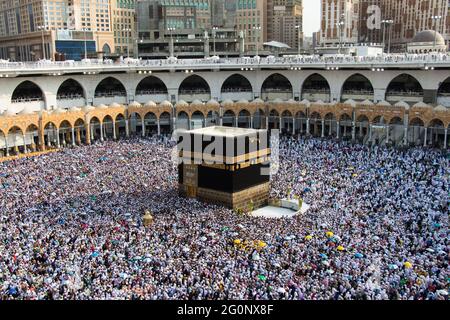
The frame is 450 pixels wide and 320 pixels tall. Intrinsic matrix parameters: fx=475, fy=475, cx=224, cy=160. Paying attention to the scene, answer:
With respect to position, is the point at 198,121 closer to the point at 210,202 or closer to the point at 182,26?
the point at 210,202

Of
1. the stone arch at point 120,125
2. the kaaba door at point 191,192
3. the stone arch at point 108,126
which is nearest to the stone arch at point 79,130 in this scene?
the stone arch at point 108,126

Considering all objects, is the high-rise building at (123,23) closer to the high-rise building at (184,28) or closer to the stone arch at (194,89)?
the high-rise building at (184,28)

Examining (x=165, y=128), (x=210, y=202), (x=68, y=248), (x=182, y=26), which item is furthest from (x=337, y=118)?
(x=182, y=26)

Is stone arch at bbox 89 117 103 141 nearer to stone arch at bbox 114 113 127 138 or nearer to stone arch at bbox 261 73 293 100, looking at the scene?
stone arch at bbox 114 113 127 138

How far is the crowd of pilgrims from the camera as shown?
14.2 meters

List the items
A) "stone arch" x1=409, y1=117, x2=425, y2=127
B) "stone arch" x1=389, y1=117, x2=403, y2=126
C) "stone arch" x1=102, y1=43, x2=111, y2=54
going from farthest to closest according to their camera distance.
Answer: "stone arch" x1=102, y1=43, x2=111, y2=54 → "stone arch" x1=389, y1=117, x2=403, y2=126 → "stone arch" x1=409, y1=117, x2=425, y2=127

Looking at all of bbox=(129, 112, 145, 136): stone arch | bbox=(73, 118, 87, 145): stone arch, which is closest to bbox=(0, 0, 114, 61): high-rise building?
bbox=(129, 112, 145, 136): stone arch

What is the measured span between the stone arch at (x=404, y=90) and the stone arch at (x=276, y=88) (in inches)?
392

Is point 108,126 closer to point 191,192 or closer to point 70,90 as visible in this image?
point 70,90

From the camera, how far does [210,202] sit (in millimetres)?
24219

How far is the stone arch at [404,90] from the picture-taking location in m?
41.0

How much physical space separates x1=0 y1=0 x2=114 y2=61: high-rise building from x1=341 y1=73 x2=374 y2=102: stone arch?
5525cm

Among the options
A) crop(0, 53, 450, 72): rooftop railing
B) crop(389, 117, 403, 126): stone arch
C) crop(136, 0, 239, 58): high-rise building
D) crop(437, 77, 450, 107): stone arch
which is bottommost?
crop(389, 117, 403, 126): stone arch

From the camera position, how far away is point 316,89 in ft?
154
